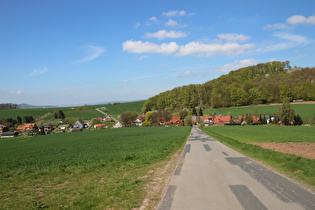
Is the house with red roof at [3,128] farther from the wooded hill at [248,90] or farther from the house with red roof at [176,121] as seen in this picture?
the wooded hill at [248,90]

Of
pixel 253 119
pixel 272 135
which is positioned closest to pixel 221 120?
pixel 253 119

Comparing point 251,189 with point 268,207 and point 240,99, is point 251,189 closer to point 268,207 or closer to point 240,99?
point 268,207

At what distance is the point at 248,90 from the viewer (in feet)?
370

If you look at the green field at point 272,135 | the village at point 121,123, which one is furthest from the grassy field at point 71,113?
the green field at point 272,135

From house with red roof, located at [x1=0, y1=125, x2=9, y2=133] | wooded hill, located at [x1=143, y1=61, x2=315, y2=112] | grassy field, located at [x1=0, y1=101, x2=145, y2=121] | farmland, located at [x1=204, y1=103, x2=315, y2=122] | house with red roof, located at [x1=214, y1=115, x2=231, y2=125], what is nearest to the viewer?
farmland, located at [x1=204, y1=103, x2=315, y2=122]

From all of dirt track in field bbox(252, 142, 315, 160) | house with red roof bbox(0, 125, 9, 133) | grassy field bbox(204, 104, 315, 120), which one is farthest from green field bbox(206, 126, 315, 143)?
house with red roof bbox(0, 125, 9, 133)

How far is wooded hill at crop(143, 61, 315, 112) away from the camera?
9956 centimetres

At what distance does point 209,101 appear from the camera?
131 m

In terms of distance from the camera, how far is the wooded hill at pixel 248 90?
99.6m

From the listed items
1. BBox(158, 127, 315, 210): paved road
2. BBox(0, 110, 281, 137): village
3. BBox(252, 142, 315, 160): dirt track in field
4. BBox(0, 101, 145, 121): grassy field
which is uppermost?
BBox(0, 101, 145, 121): grassy field

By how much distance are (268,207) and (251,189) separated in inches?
59.3

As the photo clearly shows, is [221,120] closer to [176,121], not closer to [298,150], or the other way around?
[176,121]

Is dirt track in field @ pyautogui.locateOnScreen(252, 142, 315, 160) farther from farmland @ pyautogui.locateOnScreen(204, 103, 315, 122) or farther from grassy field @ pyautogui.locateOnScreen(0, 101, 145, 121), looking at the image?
grassy field @ pyautogui.locateOnScreen(0, 101, 145, 121)

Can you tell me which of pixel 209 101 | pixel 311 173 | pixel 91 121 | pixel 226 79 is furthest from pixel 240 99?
pixel 311 173
